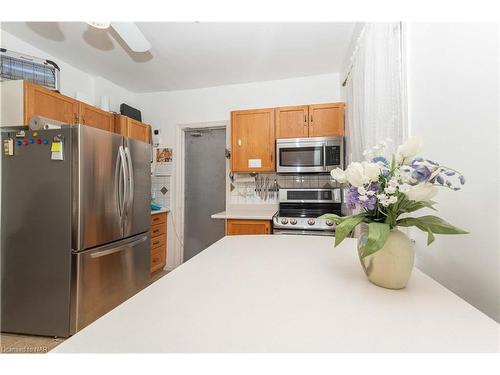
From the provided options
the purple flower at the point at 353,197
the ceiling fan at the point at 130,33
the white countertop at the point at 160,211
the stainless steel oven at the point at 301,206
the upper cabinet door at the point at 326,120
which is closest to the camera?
the purple flower at the point at 353,197

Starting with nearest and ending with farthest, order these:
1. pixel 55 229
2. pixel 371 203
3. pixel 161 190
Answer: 1. pixel 371 203
2. pixel 55 229
3. pixel 161 190

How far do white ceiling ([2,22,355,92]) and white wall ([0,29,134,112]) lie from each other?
Answer: 0.07m

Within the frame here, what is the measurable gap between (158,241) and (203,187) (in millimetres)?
984

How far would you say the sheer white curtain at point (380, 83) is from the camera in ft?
4.08

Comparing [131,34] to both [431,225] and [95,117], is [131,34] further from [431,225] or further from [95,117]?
[431,225]

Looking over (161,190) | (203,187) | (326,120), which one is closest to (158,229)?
(161,190)

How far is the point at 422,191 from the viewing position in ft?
1.98

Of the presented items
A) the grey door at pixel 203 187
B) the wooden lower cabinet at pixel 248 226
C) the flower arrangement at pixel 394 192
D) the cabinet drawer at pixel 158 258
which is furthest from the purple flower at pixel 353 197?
the cabinet drawer at pixel 158 258

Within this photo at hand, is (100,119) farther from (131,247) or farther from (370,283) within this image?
(370,283)

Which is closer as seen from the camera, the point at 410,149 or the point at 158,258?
the point at 410,149

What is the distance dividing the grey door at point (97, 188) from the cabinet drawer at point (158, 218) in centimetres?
101

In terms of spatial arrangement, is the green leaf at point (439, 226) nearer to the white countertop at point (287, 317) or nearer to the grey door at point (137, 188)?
the white countertop at point (287, 317)

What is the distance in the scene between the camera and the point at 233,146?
9.41 ft

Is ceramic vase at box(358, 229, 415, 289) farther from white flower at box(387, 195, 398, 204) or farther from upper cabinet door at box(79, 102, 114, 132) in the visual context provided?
upper cabinet door at box(79, 102, 114, 132)
